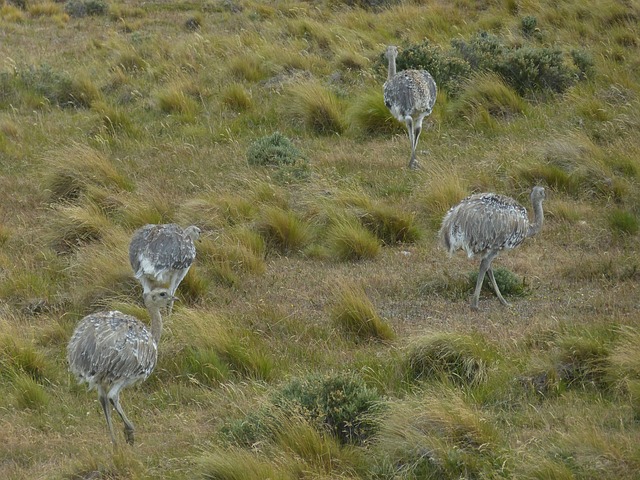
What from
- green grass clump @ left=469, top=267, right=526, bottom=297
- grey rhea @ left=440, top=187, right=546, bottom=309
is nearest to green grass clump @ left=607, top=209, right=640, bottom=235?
green grass clump @ left=469, top=267, right=526, bottom=297

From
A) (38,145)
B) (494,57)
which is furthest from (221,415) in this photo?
(494,57)

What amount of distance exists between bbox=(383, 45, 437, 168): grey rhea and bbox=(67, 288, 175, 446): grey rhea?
6526 mm

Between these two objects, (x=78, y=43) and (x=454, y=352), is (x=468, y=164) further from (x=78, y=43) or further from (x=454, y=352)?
(x=78, y=43)

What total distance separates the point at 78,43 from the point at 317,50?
17.1 ft

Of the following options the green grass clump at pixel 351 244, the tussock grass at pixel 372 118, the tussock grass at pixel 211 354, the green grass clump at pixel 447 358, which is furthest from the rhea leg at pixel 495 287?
the tussock grass at pixel 372 118

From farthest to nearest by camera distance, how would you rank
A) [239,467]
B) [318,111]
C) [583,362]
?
[318,111] → [583,362] → [239,467]

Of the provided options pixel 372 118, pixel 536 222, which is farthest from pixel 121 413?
pixel 372 118

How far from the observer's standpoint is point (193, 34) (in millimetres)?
19969

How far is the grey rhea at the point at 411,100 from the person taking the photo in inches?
518

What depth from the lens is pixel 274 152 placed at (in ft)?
43.4

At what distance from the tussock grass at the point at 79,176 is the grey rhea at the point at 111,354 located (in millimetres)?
5550

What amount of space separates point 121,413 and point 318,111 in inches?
323

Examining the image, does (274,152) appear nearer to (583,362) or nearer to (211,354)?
(211,354)

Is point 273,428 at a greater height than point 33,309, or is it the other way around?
point 273,428
